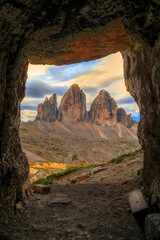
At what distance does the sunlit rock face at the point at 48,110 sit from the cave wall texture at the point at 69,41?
417 feet

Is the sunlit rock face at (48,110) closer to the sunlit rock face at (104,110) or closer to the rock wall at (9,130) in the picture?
the sunlit rock face at (104,110)

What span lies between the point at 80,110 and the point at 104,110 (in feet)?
71.8

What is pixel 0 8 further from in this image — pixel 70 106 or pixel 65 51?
pixel 70 106

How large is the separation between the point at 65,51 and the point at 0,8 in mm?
3195

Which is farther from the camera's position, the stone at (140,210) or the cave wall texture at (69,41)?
the cave wall texture at (69,41)

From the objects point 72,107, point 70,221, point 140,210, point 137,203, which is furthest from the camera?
point 72,107

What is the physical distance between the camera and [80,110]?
133m

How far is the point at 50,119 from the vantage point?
131000mm

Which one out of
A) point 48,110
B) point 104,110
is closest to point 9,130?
point 48,110

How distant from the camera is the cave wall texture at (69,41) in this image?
388 centimetres

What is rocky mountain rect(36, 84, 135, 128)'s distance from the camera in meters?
132

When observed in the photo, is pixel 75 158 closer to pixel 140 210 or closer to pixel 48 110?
pixel 140 210

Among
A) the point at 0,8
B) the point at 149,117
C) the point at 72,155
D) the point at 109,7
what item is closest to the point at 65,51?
the point at 109,7

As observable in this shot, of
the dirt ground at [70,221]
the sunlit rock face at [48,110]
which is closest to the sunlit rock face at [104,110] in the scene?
the sunlit rock face at [48,110]
